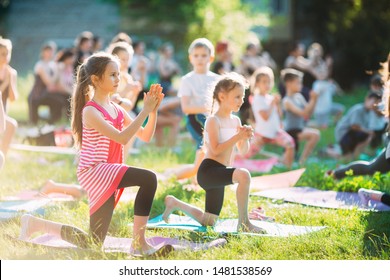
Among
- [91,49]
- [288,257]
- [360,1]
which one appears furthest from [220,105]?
[360,1]

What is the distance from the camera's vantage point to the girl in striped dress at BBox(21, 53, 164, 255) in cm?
535

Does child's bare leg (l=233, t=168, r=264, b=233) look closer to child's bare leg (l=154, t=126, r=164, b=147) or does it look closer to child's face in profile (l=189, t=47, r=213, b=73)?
child's face in profile (l=189, t=47, r=213, b=73)

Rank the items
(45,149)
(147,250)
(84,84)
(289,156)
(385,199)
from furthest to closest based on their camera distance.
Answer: (45,149), (289,156), (385,199), (84,84), (147,250)

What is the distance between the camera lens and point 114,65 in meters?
5.58

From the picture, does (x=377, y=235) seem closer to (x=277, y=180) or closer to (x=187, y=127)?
(x=277, y=180)

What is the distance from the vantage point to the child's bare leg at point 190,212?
6.36m

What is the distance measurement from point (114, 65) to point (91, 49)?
33.1 ft

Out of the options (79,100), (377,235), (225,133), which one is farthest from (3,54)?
(377,235)

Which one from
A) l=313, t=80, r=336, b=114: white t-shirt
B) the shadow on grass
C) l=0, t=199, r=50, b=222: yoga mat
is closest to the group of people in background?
the shadow on grass

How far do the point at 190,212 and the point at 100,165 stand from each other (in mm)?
1206

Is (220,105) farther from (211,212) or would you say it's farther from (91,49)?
(91,49)

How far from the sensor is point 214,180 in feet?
20.5

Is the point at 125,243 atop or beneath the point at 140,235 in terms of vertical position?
beneath
